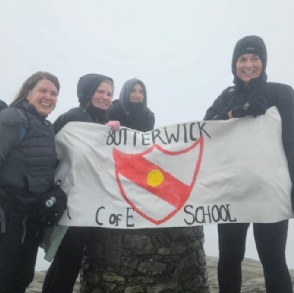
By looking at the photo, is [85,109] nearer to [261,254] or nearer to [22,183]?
[22,183]

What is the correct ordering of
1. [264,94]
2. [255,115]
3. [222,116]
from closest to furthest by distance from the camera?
[264,94], [255,115], [222,116]

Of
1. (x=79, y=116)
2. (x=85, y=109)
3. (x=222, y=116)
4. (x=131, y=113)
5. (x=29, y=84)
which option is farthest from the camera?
(x=131, y=113)

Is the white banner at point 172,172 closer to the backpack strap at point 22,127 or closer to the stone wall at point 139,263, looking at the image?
the stone wall at point 139,263

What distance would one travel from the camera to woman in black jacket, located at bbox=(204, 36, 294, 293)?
3.04 m

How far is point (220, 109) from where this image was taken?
3.96 metres

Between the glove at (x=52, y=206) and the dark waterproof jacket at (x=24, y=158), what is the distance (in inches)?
2.8

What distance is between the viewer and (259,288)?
6336 millimetres

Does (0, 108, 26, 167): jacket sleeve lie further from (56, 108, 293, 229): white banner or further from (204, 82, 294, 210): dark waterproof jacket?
(204, 82, 294, 210): dark waterproof jacket

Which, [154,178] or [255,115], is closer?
[255,115]

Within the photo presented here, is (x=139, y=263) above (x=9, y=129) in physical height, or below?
below

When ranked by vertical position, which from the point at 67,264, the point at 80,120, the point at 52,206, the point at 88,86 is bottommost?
the point at 67,264

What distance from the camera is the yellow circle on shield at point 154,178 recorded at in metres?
4.14

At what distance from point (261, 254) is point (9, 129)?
254 centimetres

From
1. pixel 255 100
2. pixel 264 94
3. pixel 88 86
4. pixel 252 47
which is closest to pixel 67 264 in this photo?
pixel 88 86
